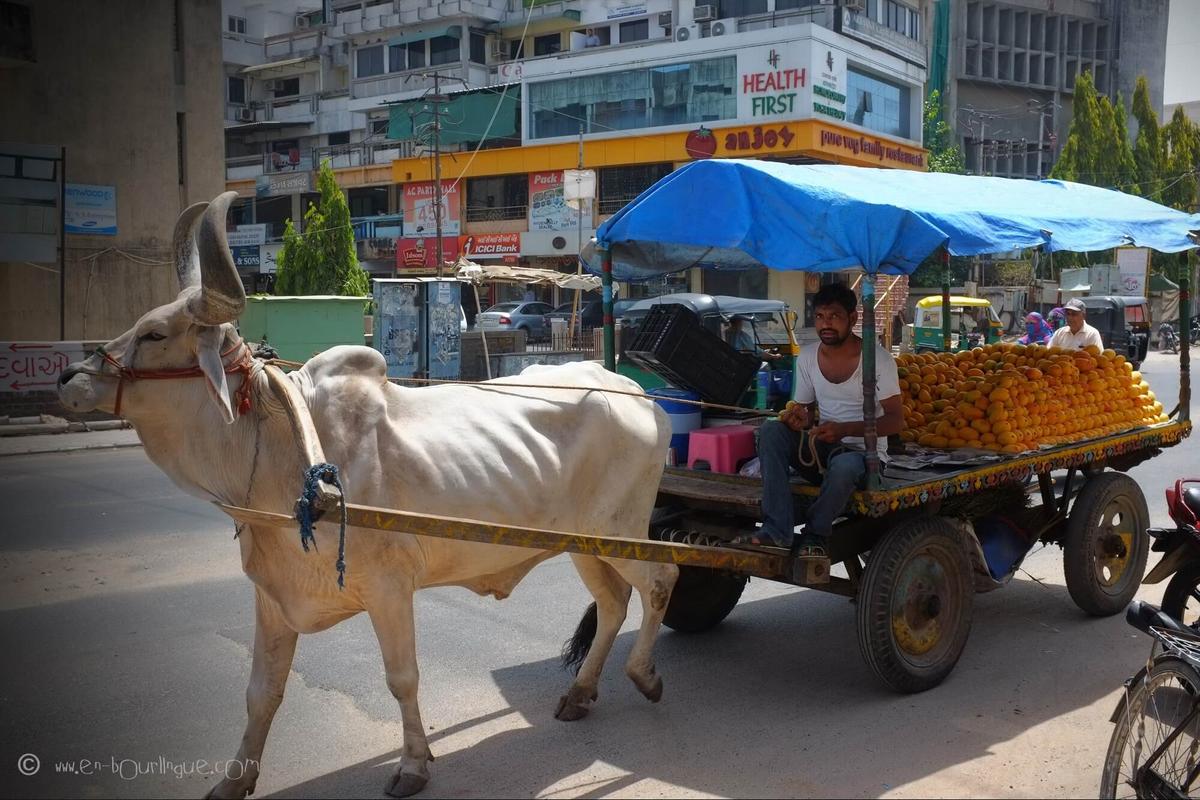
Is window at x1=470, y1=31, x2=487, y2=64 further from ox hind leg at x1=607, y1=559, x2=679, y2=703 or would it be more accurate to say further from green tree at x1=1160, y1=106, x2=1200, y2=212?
ox hind leg at x1=607, y1=559, x2=679, y2=703

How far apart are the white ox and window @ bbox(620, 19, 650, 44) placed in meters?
47.1

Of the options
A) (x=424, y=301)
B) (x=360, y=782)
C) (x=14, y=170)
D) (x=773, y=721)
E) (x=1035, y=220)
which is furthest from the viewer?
(x=424, y=301)

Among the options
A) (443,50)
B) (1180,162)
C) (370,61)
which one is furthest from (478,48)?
(1180,162)

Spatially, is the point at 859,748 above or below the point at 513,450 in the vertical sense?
below

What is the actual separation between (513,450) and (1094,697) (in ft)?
9.94

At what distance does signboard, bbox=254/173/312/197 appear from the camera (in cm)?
5209

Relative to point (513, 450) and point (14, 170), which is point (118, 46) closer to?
point (14, 170)

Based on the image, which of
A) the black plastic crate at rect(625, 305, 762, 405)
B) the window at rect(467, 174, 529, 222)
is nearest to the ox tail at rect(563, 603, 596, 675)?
the black plastic crate at rect(625, 305, 762, 405)

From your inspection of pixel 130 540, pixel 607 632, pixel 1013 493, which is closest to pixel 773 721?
pixel 607 632

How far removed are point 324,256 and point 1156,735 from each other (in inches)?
1299

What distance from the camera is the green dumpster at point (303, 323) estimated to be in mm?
19047

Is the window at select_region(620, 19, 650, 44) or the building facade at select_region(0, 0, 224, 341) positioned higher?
the window at select_region(620, 19, 650, 44)

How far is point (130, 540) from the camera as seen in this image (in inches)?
340

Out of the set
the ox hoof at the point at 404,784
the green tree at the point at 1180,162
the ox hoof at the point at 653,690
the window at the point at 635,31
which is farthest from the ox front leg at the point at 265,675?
the green tree at the point at 1180,162
